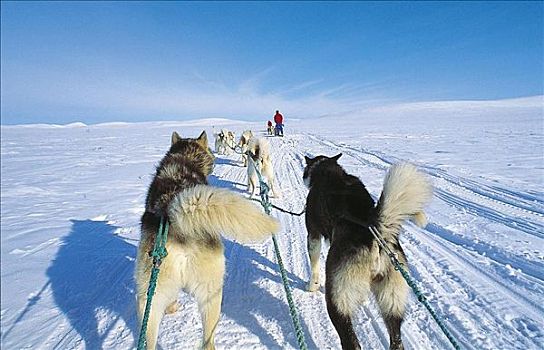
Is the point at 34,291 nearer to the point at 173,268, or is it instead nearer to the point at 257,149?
the point at 173,268

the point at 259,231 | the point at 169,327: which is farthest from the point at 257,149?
the point at 259,231

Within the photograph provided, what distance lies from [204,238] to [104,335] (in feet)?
4.98

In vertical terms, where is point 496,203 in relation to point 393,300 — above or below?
below

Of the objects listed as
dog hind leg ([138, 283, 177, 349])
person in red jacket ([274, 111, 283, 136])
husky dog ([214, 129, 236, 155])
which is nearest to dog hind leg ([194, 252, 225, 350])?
dog hind leg ([138, 283, 177, 349])

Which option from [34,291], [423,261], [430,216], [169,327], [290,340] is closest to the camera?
[290,340]

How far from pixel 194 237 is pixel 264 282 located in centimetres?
180

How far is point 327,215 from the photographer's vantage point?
2.91 metres

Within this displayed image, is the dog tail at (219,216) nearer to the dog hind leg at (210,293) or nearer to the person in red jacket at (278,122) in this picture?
the dog hind leg at (210,293)

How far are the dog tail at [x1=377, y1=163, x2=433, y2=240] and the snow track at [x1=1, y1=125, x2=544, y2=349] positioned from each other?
44.7 inches

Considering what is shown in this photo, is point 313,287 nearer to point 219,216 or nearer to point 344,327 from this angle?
point 344,327

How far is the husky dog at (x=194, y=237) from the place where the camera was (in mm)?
1940

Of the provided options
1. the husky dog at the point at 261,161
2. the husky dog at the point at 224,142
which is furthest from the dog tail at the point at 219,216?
the husky dog at the point at 224,142

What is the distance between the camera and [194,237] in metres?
2.14

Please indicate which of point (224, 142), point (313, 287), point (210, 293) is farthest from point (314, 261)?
point (224, 142)
